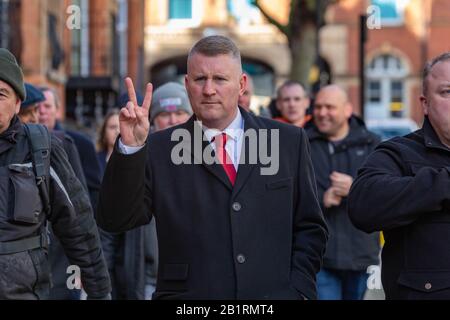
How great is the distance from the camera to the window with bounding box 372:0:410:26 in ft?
158

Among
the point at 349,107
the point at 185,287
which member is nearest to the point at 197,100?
the point at 185,287

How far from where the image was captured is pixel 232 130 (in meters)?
4.53

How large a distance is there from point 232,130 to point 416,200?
0.89 meters

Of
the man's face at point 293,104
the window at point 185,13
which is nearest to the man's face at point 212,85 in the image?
the man's face at point 293,104

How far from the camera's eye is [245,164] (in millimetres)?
4441

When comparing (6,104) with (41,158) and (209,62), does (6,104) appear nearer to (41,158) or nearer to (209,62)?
(41,158)

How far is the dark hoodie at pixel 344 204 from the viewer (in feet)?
25.7

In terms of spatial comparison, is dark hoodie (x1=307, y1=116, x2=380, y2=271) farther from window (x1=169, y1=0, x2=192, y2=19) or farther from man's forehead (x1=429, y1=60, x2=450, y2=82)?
window (x1=169, y1=0, x2=192, y2=19)

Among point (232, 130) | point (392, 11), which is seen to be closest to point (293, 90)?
point (232, 130)

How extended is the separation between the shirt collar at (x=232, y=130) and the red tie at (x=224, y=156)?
0.02 meters

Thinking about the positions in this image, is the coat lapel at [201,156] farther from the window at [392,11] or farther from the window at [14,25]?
the window at [392,11]
